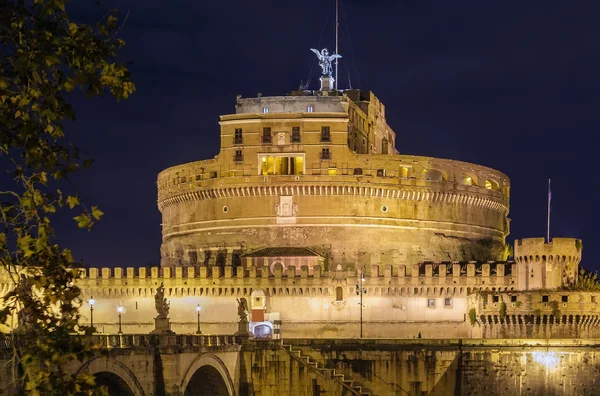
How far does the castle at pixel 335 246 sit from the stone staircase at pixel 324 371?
7834 millimetres

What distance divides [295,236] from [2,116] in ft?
207

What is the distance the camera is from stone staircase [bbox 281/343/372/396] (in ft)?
196

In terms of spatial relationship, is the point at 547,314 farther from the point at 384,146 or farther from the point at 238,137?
the point at 384,146

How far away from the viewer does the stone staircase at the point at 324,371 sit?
59.7 metres

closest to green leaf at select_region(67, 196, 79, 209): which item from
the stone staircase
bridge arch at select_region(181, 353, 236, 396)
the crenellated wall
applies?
bridge arch at select_region(181, 353, 236, 396)

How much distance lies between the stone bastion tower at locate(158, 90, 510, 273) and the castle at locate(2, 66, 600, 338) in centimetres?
9

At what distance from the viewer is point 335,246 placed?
78312mm

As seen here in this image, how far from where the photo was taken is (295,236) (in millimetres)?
78312

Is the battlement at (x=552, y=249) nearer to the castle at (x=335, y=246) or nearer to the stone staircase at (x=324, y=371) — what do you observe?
the castle at (x=335, y=246)

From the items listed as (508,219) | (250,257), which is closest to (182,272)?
(250,257)

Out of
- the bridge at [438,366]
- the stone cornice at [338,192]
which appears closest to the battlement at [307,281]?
the bridge at [438,366]

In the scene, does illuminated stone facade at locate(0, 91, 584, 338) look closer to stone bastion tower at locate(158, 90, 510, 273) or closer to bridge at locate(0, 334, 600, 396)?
stone bastion tower at locate(158, 90, 510, 273)

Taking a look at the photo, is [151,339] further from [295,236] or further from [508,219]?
[508,219]

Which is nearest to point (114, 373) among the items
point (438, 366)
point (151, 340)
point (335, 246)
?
point (151, 340)
